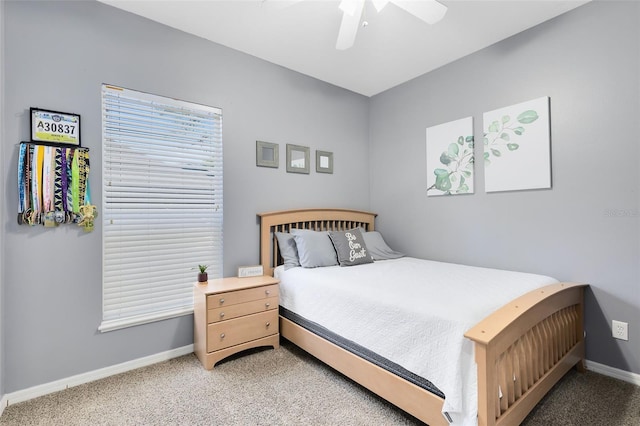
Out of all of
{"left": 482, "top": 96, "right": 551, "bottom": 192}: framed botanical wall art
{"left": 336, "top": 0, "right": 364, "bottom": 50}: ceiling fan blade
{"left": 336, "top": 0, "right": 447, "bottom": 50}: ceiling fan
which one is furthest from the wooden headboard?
{"left": 336, "top": 0, "right": 447, "bottom": 50}: ceiling fan

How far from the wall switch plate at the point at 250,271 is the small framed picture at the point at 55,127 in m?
1.56

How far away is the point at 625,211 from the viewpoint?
2152 millimetres

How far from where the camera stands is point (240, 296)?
2.47m

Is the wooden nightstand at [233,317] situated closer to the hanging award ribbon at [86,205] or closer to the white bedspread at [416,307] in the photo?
the white bedspread at [416,307]

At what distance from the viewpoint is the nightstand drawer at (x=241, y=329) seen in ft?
7.70

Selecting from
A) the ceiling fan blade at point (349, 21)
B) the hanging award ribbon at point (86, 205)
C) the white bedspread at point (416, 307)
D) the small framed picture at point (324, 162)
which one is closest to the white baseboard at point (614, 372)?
the white bedspread at point (416, 307)

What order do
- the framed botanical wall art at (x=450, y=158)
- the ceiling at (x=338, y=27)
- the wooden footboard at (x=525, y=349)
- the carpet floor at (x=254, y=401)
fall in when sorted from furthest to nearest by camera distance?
the framed botanical wall art at (x=450, y=158), the ceiling at (x=338, y=27), the carpet floor at (x=254, y=401), the wooden footboard at (x=525, y=349)

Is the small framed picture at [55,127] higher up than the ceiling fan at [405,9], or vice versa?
the ceiling fan at [405,9]

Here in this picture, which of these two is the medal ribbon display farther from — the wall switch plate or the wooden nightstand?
the wall switch plate

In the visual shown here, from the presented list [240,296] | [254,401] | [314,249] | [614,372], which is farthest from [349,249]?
[614,372]

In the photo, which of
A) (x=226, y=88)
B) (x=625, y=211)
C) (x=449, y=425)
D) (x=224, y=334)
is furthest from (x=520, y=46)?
(x=224, y=334)

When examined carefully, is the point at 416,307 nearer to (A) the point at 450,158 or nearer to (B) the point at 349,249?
(B) the point at 349,249

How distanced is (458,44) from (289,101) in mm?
1706

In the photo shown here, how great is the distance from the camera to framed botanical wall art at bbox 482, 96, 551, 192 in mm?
2514
